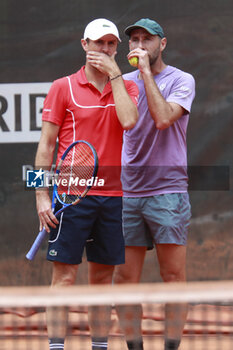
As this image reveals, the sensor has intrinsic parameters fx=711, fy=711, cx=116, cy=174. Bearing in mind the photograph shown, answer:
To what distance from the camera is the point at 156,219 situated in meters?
2.99

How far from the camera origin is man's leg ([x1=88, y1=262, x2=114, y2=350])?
2.87 meters

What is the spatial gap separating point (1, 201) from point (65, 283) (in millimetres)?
1143

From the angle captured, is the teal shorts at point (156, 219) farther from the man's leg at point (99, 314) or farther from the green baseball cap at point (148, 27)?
the green baseball cap at point (148, 27)

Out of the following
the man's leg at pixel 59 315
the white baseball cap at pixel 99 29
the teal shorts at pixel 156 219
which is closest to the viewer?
the man's leg at pixel 59 315

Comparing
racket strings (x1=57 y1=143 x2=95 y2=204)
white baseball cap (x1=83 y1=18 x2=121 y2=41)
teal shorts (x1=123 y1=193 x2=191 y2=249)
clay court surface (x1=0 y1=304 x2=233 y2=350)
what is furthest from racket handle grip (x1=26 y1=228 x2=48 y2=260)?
white baseball cap (x1=83 y1=18 x2=121 y2=41)

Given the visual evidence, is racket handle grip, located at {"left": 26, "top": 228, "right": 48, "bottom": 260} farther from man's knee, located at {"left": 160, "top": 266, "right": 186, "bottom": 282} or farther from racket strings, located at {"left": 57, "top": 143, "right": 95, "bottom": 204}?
man's knee, located at {"left": 160, "top": 266, "right": 186, "bottom": 282}

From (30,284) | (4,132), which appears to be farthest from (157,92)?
(30,284)

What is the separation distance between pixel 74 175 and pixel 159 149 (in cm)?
41

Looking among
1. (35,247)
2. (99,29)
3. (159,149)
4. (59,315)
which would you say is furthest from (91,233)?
(99,29)

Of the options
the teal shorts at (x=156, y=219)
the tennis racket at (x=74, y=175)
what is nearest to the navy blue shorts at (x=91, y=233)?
the tennis racket at (x=74, y=175)

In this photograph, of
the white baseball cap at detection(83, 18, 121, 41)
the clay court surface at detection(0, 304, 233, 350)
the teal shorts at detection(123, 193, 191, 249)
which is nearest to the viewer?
the white baseball cap at detection(83, 18, 121, 41)

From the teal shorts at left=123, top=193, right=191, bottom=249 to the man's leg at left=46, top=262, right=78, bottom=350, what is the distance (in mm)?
348

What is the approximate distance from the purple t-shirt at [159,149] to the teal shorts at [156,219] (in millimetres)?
37

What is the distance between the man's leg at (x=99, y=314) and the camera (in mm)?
2867
